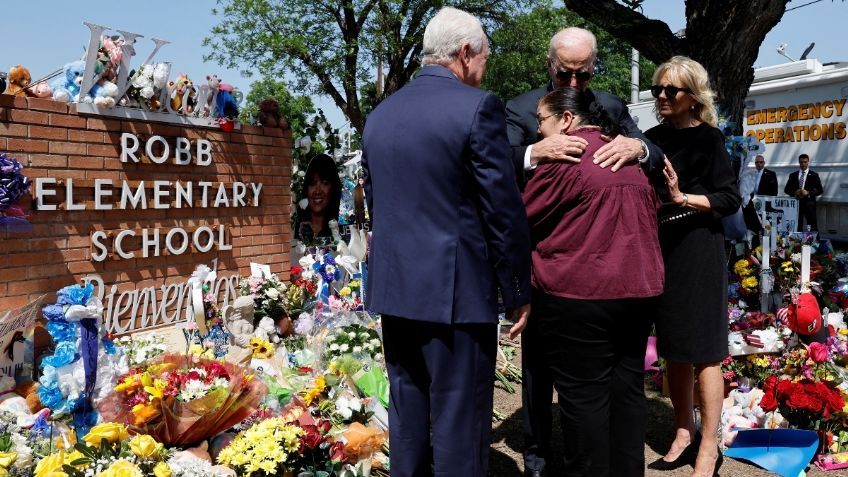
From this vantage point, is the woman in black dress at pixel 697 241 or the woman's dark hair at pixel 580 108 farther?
the woman in black dress at pixel 697 241

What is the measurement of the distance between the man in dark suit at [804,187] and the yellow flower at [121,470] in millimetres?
9652

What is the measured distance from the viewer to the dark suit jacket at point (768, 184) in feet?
33.6

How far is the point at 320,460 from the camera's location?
2.83m

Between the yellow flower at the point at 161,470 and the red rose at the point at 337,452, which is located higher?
the yellow flower at the point at 161,470

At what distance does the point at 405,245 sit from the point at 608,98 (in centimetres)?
142

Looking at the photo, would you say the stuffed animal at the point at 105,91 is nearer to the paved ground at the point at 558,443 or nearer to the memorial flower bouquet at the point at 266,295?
the memorial flower bouquet at the point at 266,295

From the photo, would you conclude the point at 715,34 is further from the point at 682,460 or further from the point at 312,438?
the point at 312,438

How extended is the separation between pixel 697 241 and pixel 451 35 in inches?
58.4

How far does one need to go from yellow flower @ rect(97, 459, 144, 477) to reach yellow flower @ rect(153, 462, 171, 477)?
0.23 feet

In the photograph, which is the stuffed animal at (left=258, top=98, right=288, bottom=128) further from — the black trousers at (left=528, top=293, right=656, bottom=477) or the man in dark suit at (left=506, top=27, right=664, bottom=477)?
the black trousers at (left=528, top=293, right=656, bottom=477)

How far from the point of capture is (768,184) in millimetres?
10297

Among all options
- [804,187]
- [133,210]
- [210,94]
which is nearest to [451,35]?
[133,210]

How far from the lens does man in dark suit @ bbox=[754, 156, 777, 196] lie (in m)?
10.2

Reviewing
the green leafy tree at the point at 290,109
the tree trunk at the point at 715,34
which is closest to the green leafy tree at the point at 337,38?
the green leafy tree at the point at 290,109
